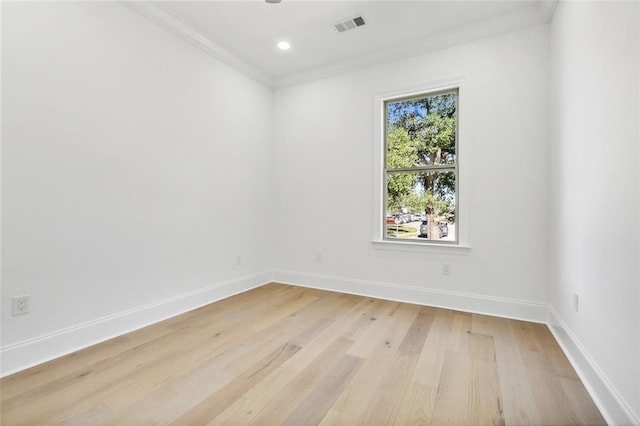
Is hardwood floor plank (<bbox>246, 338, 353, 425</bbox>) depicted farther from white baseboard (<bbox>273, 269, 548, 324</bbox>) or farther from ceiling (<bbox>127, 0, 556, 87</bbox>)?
ceiling (<bbox>127, 0, 556, 87</bbox>)

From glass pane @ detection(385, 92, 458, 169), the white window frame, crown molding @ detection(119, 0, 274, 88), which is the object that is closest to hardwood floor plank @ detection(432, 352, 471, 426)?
the white window frame

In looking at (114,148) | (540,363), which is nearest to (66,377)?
(114,148)

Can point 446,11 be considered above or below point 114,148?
above

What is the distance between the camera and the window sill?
3.06 m

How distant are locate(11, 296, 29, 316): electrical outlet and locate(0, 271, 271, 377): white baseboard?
20 cm

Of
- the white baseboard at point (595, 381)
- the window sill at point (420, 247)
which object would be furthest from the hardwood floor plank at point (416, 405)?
the window sill at point (420, 247)

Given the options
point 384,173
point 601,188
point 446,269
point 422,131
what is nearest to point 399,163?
point 384,173

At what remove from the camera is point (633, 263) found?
1.29 meters

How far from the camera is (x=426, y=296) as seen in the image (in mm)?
3197

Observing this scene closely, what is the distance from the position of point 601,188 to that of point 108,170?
10.9 feet

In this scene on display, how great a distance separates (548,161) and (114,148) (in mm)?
3751

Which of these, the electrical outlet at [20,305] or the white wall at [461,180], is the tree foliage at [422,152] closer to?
the white wall at [461,180]

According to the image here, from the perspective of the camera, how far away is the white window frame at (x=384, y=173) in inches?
120

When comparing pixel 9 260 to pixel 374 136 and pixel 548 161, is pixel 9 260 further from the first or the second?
pixel 548 161
